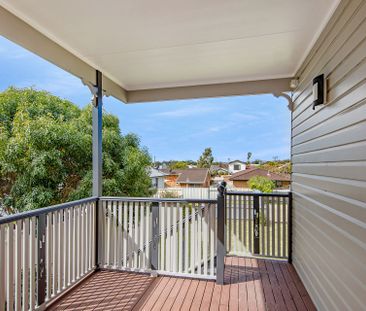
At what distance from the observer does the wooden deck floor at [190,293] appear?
8.48 ft

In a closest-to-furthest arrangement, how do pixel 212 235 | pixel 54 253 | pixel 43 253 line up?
pixel 43 253 → pixel 54 253 → pixel 212 235

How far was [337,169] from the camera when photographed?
Result: 1.96 meters

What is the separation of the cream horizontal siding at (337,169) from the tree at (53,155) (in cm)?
537

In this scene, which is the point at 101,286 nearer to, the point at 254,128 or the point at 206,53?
the point at 206,53

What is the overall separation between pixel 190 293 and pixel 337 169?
1.98 m

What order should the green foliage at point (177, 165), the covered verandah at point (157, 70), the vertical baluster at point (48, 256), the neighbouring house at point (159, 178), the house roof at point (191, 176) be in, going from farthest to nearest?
1. the green foliage at point (177, 165)
2. the neighbouring house at point (159, 178)
3. the house roof at point (191, 176)
4. the vertical baluster at point (48, 256)
5. the covered verandah at point (157, 70)

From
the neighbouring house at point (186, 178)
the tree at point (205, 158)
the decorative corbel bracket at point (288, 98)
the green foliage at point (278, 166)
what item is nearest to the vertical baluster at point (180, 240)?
the decorative corbel bracket at point (288, 98)

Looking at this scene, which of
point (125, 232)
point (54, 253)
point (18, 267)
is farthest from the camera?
point (125, 232)

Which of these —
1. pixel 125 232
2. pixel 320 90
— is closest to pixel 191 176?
pixel 125 232

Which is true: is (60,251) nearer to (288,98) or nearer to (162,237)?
(162,237)

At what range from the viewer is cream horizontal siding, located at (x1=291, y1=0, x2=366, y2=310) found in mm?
1611

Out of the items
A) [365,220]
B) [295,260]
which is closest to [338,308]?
[365,220]

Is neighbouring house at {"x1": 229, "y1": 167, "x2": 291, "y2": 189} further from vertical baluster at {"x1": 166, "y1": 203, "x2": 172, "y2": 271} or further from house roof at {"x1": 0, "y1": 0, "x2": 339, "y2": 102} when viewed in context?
vertical baluster at {"x1": 166, "y1": 203, "x2": 172, "y2": 271}

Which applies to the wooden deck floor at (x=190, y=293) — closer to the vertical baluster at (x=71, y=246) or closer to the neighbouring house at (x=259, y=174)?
the vertical baluster at (x=71, y=246)
